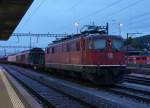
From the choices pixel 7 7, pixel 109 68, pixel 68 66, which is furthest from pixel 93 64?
pixel 7 7

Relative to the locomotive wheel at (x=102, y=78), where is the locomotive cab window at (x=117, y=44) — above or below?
above

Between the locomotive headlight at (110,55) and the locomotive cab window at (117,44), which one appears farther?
the locomotive cab window at (117,44)

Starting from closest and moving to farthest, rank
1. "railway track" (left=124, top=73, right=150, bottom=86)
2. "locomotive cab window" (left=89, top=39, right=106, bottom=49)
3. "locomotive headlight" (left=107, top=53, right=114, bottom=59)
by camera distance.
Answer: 1. "locomotive headlight" (left=107, top=53, right=114, bottom=59)
2. "locomotive cab window" (left=89, top=39, right=106, bottom=49)
3. "railway track" (left=124, top=73, right=150, bottom=86)

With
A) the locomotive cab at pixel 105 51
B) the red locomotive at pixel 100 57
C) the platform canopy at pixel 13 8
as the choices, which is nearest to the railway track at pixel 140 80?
the red locomotive at pixel 100 57

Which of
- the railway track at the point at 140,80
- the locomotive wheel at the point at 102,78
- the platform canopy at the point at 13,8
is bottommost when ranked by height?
the railway track at the point at 140,80

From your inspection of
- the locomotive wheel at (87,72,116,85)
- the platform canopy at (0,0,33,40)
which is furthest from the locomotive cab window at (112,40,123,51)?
the platform canopy at (0,0,33,40)

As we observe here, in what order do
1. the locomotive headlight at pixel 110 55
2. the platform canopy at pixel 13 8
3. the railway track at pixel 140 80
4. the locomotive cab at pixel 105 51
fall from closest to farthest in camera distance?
the locomotive cab at pixel 105 51
the locomotive headlight at pixel 110 55
the platform canopy at pixel 13 8
the railway track at pixel 140 80

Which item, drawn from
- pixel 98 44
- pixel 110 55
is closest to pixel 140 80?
pixel 110 55

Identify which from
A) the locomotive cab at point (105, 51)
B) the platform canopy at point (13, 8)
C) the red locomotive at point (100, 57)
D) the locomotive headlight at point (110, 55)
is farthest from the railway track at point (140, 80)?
the platform canopy at point (13, 8)

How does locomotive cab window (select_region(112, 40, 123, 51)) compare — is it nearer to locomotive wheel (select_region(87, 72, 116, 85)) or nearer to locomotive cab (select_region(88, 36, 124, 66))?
locomotive cab (select_region(88, 36, 124, 66))

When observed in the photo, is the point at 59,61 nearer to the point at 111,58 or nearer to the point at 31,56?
the point at 111,58

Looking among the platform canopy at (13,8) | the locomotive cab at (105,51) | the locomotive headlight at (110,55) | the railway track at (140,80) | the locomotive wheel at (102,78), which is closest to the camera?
the locomotive wheel at (102,78)

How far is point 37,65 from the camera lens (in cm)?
5494

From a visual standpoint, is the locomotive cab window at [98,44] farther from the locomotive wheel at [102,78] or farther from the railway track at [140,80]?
the railway track at [140,80]
